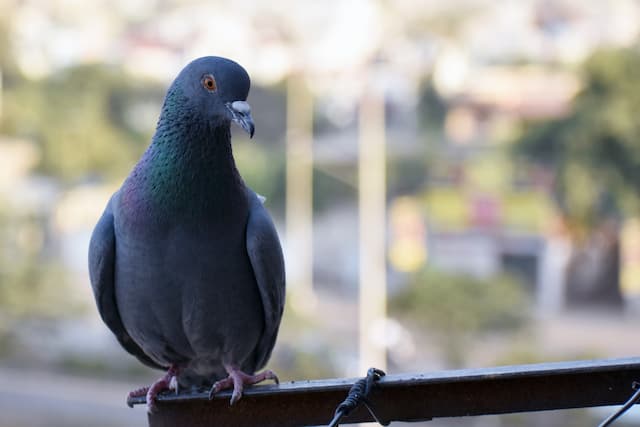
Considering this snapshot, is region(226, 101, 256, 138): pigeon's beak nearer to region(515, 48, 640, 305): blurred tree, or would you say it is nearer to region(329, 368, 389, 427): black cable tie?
region(329, 368, 389, 427): black cable tie

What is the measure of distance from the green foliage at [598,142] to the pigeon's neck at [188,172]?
28.7 ft

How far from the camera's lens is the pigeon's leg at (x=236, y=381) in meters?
1.54

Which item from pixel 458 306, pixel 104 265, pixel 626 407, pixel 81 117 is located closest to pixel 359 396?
pixel 626 407

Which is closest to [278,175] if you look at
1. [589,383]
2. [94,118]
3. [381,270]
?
[381,270]

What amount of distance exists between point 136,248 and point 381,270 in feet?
30.0

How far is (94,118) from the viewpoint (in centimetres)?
1159

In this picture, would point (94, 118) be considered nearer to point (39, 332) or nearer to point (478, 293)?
point (39, 332)

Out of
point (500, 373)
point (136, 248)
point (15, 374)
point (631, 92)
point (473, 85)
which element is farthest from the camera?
point (15, 374)

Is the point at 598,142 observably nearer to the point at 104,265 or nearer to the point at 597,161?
the point at 597,161

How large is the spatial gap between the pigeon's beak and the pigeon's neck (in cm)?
12

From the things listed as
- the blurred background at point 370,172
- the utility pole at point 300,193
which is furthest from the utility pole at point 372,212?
the utility pole at point 300,193

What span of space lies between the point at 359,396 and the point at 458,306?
9.29 meters

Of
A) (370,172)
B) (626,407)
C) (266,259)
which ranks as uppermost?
(370,172)

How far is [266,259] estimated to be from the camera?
1.84 m
